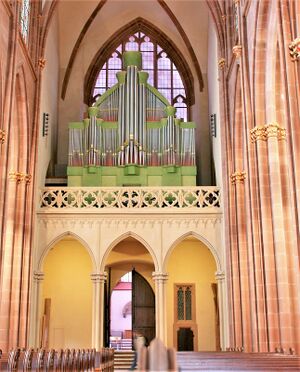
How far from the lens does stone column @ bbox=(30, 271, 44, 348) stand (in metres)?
20.1

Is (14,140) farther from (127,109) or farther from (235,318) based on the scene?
(235,318)

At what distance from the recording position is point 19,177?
789 inches

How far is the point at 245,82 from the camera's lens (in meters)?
16.8

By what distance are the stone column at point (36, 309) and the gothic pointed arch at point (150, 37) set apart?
10044 mm

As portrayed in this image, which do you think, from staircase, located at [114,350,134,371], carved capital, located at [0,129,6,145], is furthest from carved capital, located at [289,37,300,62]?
staircase, located at [114,350,134,371]

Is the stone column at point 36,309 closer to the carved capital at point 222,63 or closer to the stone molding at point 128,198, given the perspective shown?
the stone molding at point 128,198

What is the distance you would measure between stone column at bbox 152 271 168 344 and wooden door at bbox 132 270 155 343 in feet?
11.0

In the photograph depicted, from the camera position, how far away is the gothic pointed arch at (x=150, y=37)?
27.7m

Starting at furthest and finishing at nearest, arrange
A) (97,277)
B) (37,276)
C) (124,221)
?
1. (124,221)
2. (97,277)
3. (37,276)

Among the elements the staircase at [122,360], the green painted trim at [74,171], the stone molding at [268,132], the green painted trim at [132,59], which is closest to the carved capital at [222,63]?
the green painted trim at [132,59]

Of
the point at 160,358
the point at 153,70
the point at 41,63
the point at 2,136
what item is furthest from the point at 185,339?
the point at 160,358

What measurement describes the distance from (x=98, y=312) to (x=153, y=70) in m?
12.9

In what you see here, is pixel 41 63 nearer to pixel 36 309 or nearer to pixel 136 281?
pixel 36 309

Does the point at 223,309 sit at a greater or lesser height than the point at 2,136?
lesser
